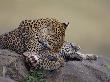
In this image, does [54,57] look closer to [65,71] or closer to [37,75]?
[65,71]

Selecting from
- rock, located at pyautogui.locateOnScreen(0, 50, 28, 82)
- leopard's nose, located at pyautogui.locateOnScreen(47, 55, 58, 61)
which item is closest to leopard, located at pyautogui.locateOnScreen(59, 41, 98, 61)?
leopard's nose, located at pyautogui.locateOnScreen(47, 55, 58, 61)

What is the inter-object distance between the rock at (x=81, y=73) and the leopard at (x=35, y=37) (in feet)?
1.29

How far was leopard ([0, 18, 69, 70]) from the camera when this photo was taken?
12.8 metres

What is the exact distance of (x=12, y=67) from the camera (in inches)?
473

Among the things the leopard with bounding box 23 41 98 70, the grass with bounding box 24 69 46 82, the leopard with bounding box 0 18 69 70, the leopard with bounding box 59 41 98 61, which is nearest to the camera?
the grass with bounding box 24 69 46 82

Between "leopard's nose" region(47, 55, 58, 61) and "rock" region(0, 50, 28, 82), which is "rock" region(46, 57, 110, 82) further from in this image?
"rock" region(0, 50, 28, 82)

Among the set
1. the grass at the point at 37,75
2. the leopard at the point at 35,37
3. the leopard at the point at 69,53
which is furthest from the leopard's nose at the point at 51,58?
the leopard at the point at 69,53

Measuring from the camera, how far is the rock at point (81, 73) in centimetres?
1251

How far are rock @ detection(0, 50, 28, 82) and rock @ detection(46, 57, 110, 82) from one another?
19.6 inches

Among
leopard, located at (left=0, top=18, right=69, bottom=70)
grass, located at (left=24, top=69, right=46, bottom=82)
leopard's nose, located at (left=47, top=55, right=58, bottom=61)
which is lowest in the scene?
grass, located at (left=24, top=69, right=46, bottom=82)

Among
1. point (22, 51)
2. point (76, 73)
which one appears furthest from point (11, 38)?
point (76, 73)

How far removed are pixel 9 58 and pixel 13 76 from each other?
0.46 meters

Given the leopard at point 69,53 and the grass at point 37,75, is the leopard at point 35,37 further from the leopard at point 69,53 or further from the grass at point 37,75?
the grass at point 37,75

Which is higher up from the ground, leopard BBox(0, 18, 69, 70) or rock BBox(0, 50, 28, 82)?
leopard BBox(0, 18, 69, 70)
